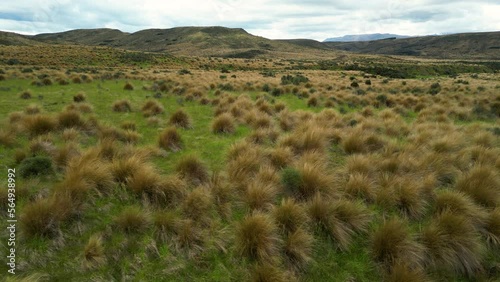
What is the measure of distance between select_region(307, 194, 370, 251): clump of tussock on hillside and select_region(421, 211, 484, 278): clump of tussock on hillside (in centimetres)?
96

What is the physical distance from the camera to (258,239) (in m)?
4.28

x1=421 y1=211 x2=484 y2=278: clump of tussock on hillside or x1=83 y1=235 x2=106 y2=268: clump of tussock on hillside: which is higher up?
x1=83 y1=235 x2=106 y2=268: clump of tussock on hillside

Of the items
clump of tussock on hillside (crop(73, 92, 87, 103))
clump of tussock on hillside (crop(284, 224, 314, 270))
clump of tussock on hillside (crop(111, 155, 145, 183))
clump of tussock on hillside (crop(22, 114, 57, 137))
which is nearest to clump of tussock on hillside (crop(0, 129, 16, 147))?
clump of tussock on hillside (crop(22, 114, 57, 137))

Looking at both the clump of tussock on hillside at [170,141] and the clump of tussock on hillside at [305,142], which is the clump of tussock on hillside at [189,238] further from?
the clump of tussock on hillside at [305,142]

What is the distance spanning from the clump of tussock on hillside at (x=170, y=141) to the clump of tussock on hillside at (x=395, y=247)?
5589 millimetres

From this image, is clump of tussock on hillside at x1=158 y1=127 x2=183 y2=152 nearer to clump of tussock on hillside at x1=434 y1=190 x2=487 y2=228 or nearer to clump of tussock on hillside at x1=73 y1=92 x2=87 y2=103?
clump of tussock on hillside at x1=434 y1=190 x2=487 y2=228

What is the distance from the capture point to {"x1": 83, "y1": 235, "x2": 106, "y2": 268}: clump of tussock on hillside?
12.9ft

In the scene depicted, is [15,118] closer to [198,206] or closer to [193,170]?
[193,170]

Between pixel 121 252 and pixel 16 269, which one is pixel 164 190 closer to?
pixel 121 252

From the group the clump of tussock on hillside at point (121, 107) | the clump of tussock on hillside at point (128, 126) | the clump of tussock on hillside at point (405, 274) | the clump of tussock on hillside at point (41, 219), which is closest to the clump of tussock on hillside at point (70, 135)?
the clump of tussock on hillside at point (128, 126)

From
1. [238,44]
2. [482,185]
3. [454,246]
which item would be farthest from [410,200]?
[238,44]

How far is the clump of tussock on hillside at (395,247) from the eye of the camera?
14.1 ft

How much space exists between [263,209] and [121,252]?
7.60 ft

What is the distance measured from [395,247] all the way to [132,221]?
3973mm
